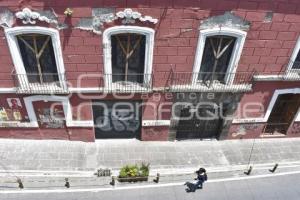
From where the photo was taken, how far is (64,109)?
15469mm

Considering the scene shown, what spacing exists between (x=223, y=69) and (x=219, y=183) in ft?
18.7

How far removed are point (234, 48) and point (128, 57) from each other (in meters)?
4.83

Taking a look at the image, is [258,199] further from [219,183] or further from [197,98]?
[197,98]

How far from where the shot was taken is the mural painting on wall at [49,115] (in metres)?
15.4

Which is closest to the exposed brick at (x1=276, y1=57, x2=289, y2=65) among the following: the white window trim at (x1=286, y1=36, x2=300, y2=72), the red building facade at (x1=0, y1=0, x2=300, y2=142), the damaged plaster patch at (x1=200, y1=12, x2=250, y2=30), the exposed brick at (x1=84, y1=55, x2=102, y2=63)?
the red building facade at (x1=0, y1=0, x2=300, y2=142)

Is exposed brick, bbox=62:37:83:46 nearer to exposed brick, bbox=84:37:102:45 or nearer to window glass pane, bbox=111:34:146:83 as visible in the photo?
exposed brick, bbox=84:37:102:45

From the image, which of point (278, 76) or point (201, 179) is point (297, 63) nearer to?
point (278, 76)

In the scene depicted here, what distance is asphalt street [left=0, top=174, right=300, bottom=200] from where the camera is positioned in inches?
566

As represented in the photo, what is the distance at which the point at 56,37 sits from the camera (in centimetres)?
1273

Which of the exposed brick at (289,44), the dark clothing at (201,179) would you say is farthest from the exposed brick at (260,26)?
the dark clothing at (201,179)

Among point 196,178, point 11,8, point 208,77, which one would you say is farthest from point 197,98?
point 11,8

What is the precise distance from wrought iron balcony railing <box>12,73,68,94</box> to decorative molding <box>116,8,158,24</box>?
154 inches

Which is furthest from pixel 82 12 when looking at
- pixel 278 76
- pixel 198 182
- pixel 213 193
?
pixel 213 193

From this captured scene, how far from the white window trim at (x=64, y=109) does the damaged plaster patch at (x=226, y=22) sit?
290 inches
